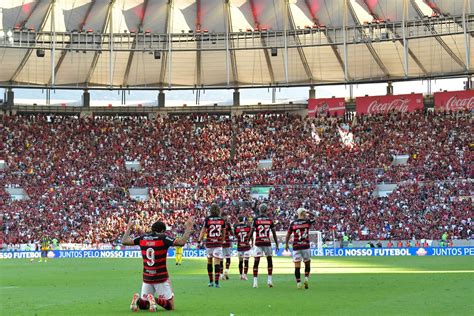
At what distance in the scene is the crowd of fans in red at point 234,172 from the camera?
6088 cm

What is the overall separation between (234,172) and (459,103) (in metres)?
20.5

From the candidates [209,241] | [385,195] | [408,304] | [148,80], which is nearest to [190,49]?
[148,80]

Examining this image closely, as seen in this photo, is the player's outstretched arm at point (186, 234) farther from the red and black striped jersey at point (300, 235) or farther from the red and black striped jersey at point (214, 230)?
the red and black striped jersey at point (214, 230)

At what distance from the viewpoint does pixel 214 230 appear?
78.7 feet

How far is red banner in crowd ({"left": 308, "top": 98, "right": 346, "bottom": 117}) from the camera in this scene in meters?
76.4

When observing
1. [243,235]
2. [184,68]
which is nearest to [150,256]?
[243,235]

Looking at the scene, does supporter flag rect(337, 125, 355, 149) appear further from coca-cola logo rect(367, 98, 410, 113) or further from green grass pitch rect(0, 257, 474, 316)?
green grass pitch rect(0, 257, 474, 316)

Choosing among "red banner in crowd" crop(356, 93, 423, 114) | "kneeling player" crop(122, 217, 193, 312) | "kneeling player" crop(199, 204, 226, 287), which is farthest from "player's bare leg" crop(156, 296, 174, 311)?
"red banner in crowd" crop(356, 93, 423, 114)

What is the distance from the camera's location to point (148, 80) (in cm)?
7719

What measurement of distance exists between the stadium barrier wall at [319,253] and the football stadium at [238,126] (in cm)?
10

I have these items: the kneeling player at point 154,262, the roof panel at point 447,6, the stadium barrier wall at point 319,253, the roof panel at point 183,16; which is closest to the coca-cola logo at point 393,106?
the roof panel at point 447,6

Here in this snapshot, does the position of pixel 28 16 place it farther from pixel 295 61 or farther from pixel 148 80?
pixel 295 61

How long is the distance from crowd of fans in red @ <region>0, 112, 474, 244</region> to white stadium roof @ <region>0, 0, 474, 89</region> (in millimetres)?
4324

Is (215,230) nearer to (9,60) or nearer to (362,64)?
(362,64)
